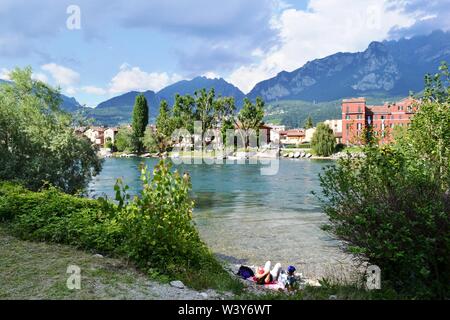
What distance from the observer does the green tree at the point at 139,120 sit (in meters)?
115

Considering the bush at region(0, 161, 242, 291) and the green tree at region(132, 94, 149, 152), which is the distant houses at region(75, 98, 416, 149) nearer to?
the green tree at region(132, 94, 149, 152)

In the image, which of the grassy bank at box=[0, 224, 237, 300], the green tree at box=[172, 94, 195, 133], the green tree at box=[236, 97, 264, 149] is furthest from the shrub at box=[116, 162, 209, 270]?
the green tree at box=[236, 97, 264, 149]

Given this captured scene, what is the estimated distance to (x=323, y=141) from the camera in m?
104

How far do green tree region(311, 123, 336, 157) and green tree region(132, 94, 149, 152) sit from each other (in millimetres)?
50548

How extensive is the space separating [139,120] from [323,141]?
53.8m

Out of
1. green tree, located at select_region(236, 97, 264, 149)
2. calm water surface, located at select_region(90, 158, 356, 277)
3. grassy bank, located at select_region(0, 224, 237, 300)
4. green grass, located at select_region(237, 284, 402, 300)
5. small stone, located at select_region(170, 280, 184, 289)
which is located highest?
green tree, located at select_region(236, 97, 264, 149)

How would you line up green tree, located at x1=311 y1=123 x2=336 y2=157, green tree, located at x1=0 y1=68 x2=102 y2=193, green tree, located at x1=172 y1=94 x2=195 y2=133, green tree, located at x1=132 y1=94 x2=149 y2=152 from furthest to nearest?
1. green tree, located at x1=132 y1=94 x2=149 y2=152
2. green tree, located at x1=311 y1=123 x2=336 y2=157
3. green tree, located at x1=172 y1=94 x2=195 y2=133
4. green tree, located at x1=0 y1=68 x2=102 y2=193

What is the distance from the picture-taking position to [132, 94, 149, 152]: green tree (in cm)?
11531

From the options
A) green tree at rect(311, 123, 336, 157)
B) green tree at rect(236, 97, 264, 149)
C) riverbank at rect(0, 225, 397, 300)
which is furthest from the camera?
green tree at rect(236, 97, 264, 149)

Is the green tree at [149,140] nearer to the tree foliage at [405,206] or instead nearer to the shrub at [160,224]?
the shrub at [160,224]

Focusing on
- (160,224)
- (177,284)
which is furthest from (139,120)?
(177,284)

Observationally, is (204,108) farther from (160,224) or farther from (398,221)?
(398,221)

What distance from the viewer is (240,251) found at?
15523 mm

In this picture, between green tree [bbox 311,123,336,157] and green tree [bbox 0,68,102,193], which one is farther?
green tree [bbox 311,123,336,157]
